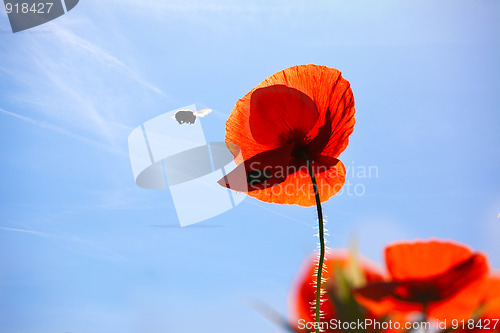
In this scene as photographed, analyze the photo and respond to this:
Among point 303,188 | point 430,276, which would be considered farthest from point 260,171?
point 430,276

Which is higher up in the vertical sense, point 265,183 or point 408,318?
point 265,183

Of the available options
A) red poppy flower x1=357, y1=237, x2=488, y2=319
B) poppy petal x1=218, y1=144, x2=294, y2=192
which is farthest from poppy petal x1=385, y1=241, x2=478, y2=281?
poppy petal x1=218, y1=144, x2=294, y2=192

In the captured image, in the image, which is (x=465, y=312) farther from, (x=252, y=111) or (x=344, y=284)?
(x=252, y=111)

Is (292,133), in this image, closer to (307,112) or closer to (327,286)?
(307,112)

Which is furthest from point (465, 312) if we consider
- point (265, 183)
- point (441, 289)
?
point (265, 183)

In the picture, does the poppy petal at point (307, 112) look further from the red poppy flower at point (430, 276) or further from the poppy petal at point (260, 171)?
the red poppy flower at point (430, 276)
